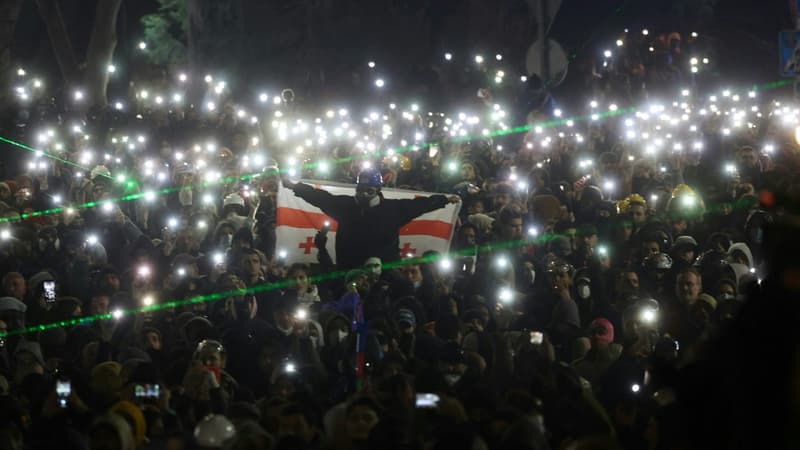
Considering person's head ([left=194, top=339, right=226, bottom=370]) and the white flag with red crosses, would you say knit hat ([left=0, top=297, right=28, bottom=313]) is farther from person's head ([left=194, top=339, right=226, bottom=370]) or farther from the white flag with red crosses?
the white flag with red crosses

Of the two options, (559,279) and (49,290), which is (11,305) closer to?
(49,290)

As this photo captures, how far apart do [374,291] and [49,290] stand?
3.61 m

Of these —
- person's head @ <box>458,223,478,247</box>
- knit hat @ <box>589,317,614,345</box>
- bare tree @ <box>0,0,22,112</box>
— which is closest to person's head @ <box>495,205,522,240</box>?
person's head @ <box>458,223,478,247</box>

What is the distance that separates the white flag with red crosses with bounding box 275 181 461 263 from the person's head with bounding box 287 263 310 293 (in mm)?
1475

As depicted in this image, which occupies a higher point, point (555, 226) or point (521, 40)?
point (521, 40)

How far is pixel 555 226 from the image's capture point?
13648 millimetres

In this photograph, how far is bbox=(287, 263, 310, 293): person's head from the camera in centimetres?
1148

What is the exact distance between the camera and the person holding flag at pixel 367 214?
12781 mm

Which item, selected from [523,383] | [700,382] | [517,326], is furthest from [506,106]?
[700,382]

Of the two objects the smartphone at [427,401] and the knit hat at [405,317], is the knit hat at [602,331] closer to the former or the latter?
the knit hat at [405,317]

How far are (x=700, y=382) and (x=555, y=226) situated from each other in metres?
9.30

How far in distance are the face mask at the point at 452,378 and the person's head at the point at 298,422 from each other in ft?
4.31

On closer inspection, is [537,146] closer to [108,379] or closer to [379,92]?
[108,379]

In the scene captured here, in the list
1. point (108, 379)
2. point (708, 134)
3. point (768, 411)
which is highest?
point (708, 134)
